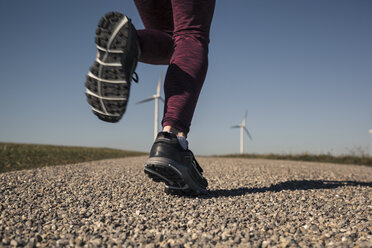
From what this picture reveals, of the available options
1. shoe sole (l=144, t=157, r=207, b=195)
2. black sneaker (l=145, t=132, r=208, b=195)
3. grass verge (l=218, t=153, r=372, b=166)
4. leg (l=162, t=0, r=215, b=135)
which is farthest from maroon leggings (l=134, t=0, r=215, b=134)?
grass verge (l=218, t=153, r=372, b=166)

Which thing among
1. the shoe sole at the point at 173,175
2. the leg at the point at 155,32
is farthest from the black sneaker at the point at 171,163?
the leg at the point at 155,32

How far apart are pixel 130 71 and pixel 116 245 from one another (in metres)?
1.08

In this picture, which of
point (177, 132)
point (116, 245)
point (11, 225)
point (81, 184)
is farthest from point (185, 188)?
point (81, 184)

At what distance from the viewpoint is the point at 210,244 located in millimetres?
1363

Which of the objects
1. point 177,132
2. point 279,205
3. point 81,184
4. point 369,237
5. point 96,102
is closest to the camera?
point 369,237

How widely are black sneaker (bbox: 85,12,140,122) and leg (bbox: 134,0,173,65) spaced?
25 centimetres

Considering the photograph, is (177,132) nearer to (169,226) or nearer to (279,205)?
(169,226)

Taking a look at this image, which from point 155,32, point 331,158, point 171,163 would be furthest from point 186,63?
point 331,158

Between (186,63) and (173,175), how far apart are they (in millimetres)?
778

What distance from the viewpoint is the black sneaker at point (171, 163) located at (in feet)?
6.28

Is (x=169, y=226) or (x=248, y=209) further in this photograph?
(x=248, y=209)

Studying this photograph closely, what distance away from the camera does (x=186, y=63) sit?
1938 millimetres

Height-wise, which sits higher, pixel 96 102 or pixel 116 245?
pixel 96 102

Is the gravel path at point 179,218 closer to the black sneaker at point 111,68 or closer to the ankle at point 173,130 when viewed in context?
the ankle at point 173,130
